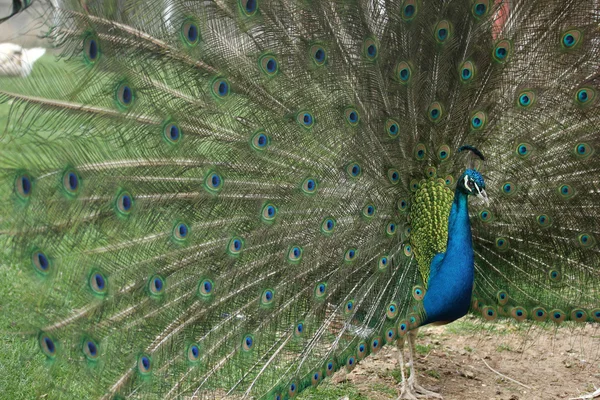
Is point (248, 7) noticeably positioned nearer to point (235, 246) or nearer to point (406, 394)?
point (235, 246)

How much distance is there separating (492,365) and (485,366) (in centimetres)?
6

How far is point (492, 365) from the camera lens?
13.6 ft

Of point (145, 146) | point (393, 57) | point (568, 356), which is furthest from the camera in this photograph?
point (568, 356)

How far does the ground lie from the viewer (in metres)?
3.75

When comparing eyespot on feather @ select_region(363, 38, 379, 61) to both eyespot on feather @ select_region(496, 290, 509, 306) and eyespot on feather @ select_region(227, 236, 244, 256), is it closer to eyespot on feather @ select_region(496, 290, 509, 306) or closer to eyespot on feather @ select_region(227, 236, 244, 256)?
eyespot on feather @ select_region(227, 236, 244, 256)

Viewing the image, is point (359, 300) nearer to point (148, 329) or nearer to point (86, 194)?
point (148, 329)

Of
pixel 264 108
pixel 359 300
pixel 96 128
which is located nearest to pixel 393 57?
pixel 264 108

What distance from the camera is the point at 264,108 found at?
272cm

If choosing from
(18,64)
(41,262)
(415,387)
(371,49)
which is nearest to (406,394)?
(415,387)

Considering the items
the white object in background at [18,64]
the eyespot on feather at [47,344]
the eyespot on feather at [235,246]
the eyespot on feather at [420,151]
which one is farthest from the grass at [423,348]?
the white object in background at [18,64]

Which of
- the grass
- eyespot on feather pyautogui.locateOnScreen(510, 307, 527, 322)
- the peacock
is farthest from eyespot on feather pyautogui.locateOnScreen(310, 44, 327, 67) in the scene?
the grass

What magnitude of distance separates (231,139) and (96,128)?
623 millimetres

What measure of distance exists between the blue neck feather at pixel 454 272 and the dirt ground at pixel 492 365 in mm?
867

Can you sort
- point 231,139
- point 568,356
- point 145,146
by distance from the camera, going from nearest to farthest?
point 145,146 → point 231,139 → point 568,356
